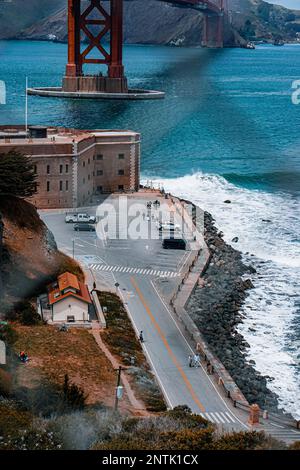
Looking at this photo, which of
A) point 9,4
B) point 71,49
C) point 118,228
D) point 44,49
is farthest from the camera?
point 44,49

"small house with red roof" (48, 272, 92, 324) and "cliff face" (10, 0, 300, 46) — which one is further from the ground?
"cliff face" (10, 0, 300, 46)

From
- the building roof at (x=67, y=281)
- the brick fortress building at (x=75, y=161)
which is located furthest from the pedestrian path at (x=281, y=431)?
the brick fortress building at (x=75, y=161)

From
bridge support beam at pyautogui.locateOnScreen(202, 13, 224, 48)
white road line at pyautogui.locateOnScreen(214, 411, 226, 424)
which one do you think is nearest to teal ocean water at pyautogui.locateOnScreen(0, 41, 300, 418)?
white road line at pyautogui.locateOnScreen(214, 411, 226, 424)

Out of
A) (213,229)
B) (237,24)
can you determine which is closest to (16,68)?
(237,24)

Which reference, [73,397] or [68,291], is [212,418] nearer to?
[73,397]

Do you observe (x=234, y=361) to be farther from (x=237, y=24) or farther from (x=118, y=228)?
(x=237, y=24)

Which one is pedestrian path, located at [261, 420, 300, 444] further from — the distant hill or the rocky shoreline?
the distant hill

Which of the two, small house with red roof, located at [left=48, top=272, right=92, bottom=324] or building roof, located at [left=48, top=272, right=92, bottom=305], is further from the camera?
building roof, located at [left=48, top=272, right=92, bottom=305]

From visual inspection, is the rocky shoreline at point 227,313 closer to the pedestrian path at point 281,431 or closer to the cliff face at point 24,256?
the pedestrian path at point 281,431
